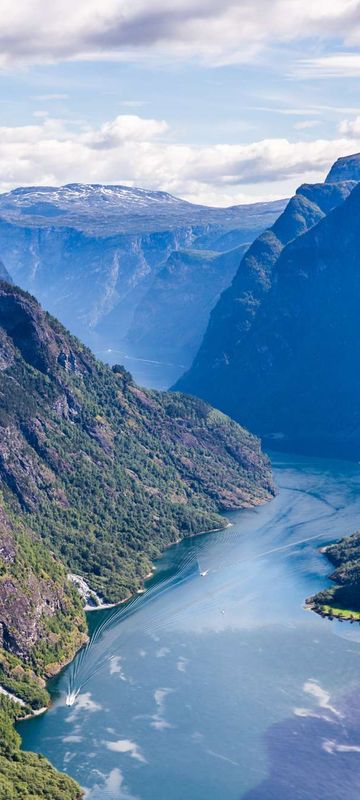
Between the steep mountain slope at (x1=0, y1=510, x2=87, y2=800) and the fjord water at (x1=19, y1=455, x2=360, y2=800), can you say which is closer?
the steep mountain slope at (x1=0, y1=510, x2=87, y2=800)

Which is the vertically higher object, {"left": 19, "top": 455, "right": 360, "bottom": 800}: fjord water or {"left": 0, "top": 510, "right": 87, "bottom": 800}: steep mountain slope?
{"left": 0, "top": 510, "right": 87, "bottom": 800}: steep mountain slope

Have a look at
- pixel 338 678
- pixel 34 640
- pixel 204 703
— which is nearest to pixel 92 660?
pixel 34 640

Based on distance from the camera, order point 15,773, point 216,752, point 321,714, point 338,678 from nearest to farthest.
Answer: point 15,773, point 216,752, point 321,714, point 338,678

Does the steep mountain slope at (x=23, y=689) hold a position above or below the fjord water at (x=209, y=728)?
above

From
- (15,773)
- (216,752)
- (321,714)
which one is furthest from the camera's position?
(321,714)

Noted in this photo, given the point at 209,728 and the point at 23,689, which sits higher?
the point at 23,689

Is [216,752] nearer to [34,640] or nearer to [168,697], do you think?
[168,697]

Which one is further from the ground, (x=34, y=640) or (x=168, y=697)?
(x=34, y=640)

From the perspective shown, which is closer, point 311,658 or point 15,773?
point 15,773

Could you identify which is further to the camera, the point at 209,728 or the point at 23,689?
the point at 23,689

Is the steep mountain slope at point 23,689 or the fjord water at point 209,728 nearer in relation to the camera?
the steep mountain slope at point 23,689
